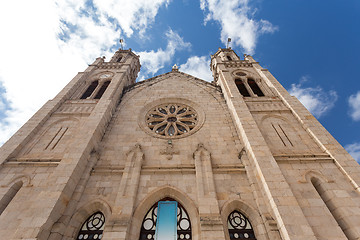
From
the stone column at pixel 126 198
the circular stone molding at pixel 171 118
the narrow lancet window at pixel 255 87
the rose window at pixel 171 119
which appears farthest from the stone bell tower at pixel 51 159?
the narrow lancet window at pixel 255 87

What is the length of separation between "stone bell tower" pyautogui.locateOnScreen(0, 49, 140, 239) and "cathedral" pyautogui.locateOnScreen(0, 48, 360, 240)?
50 millimetres

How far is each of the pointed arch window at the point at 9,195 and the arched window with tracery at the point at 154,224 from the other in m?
6.11

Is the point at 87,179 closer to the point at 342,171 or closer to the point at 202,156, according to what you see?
the point at 202,156

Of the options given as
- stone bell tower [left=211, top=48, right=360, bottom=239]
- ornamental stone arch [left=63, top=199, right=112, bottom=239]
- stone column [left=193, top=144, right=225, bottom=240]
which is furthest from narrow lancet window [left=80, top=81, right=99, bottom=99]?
stone bell tower [left=211, top=48, right=360, bottom=239]

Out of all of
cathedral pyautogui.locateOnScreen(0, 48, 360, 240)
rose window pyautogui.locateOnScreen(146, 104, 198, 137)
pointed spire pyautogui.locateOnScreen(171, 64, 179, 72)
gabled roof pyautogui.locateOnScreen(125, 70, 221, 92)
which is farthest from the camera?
pointed spire pyautogui.locateOnScreen(171, 64, 179, 72)

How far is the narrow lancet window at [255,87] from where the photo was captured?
52.7 feet

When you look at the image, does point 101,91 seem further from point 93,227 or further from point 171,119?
point 93,227

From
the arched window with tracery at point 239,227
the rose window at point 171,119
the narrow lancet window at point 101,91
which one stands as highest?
the narrow lancet window at point 101,91

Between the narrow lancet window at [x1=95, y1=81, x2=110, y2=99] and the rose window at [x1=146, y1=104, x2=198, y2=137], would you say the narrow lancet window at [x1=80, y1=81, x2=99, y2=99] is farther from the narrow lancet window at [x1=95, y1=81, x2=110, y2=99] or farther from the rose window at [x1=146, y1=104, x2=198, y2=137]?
the rose window at [x1=146, y1=104, x2=198, y2=137]

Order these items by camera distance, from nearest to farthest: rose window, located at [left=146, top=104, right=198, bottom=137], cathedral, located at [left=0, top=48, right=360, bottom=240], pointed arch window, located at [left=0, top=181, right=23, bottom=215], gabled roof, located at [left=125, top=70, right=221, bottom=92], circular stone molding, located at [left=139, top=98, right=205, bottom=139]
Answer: cathedral, located at [left=0, top=48, right=360, bottom=240]
pointed arch window, located at [left=0, top=181, right=23, bottom=215]
circular stone molding, located at [left=139, top=98, right=205, bottom=139]
rose window, located at [left=146, top=104, right=198, bottom=137]
gabled roof, located at [left=125, top=70, right=221, bottom=92]

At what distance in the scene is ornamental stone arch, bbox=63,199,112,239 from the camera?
7.52m

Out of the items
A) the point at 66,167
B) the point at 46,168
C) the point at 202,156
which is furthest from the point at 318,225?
the point at 46,168

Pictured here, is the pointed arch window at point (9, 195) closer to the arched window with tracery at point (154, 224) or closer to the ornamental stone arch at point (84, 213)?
the ornamental stone arch at point (84, 213)

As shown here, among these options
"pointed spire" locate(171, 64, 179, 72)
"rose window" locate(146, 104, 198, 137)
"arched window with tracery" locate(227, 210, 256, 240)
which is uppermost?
"pointed spire" locate(171, 64, 179, 72)
